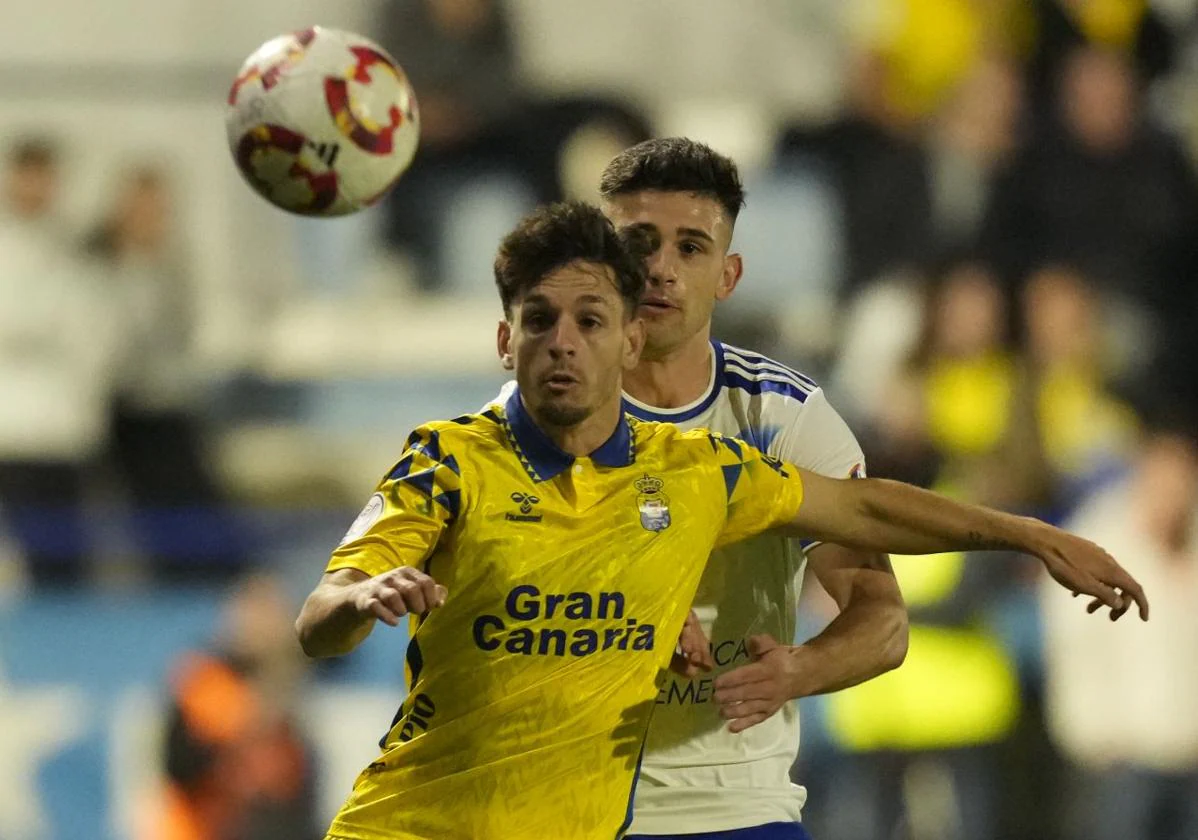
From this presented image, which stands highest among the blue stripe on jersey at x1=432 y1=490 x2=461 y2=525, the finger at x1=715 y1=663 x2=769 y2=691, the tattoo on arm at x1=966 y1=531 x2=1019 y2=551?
the blue stripe on jersey at x1=432 y1=490 x2=461 y2=525

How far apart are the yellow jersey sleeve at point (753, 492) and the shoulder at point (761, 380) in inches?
20.2

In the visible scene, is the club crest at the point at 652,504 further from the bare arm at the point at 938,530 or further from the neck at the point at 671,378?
the neck at the point at 671,378

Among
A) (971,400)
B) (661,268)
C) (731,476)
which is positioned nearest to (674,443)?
(731,476)

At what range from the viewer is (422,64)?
977 centimetres

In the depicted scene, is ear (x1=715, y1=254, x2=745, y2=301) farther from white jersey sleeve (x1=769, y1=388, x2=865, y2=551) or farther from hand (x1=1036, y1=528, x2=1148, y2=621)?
hand (x1=1036, y1=528, x2=1148, y2=621)

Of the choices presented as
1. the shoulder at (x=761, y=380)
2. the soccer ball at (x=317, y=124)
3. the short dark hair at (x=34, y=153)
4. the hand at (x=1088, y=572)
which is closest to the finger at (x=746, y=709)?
the hand at (x=1088, y=572)

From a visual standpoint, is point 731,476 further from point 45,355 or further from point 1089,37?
point 1089,37

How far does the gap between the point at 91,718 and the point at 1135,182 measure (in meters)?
5.60

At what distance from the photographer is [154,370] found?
9.41m

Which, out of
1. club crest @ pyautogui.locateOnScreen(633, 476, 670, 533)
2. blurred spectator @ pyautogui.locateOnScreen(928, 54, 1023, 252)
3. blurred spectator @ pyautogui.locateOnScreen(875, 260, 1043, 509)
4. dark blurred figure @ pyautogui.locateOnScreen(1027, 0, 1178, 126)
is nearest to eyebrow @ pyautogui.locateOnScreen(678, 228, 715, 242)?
club crest @ pyautogui.locateOnScreen(633, 476, 670, 533)

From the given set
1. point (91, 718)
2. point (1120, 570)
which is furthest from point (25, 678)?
point (1120, 570)

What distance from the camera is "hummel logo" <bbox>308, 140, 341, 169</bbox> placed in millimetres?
4617

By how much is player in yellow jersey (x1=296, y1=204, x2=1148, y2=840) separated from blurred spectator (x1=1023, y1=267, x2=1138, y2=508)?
17.8ft

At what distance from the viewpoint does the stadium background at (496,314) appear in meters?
8.25
